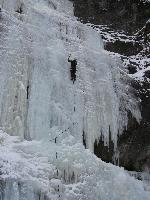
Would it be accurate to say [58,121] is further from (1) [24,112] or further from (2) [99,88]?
(2) [99,88]

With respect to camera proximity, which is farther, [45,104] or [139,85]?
[139,85]

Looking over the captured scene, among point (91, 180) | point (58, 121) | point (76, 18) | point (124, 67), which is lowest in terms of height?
point (91, 180)

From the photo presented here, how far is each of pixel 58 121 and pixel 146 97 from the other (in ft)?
9.66

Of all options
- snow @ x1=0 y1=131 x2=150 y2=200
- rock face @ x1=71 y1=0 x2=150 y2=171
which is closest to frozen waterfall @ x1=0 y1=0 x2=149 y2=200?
snow @ x1=0 y1=131 x2=150 y2=200

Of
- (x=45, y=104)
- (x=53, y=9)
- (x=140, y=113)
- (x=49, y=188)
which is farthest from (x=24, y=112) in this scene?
(x=53, y=9)

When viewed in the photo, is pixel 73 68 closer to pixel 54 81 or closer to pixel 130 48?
pixel 54 81

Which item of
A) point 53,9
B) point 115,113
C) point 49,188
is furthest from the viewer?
point 53,9

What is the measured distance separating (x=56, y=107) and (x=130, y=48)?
3.96 metres

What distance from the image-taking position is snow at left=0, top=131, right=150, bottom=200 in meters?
8.89

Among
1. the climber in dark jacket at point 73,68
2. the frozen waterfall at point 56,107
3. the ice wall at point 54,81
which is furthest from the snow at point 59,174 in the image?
the climber in dark jacket at point 73,68

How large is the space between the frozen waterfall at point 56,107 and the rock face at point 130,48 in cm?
33

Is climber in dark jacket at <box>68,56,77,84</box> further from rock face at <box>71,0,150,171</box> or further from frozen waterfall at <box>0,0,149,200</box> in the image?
rock face at <box>71,0,150,171</box>

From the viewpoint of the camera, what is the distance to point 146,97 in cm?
1244

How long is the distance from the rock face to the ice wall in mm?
323
